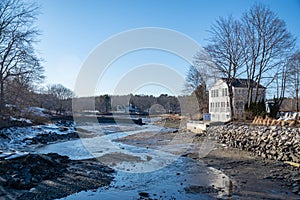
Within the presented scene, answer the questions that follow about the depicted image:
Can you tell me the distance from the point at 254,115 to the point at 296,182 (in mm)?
15101

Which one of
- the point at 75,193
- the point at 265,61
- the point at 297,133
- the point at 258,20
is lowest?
the point at 75,193

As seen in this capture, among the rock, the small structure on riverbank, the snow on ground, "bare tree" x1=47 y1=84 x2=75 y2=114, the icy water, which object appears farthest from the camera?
"bare tree" x1=47 y1=84 x2=75 y2=114

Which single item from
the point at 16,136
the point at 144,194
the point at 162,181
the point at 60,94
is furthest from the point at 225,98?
the point at 60,94

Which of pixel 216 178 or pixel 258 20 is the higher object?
pixel 258 20

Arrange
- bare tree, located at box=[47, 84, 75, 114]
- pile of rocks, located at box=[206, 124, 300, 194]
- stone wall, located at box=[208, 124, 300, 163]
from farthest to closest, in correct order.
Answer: bare tree, located at box=[47, 84, 75, 114]
stone wall, located at box=[208, 124, 300, 163]
pile of rocks, located at box=[206, 124, 300, 194]

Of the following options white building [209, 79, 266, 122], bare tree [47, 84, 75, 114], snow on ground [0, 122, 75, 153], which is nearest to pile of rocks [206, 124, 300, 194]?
snow on ground [0, 122, 75, 153]

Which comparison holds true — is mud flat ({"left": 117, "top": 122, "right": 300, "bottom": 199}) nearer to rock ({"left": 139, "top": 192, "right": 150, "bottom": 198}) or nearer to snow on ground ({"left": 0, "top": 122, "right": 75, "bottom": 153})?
rock ({"left": 139, "top": 192, "right": 150, "bottom": 198})

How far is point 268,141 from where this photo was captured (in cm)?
1581

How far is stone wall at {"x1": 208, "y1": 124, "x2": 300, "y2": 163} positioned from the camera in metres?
13.7

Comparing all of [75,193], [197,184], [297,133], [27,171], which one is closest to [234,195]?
[197,184]

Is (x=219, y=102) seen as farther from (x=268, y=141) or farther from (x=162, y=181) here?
(x=162, y=181)

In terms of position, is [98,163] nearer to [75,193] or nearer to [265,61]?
[75,193]

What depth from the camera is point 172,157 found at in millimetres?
16938

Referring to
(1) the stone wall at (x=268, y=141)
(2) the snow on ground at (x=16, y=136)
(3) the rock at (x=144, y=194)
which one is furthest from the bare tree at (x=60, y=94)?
(3) the rock at (x=144, y=194)
